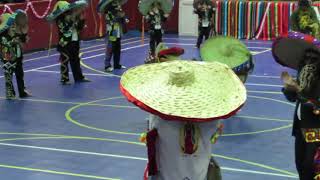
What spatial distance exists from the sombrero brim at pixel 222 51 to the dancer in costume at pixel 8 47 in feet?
15.7

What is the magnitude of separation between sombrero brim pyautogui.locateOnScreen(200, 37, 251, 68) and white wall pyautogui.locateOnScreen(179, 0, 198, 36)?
14.9 m

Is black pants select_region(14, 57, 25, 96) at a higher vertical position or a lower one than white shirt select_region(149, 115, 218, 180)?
lower

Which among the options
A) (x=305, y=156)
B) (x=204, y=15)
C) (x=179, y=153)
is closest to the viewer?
(x=179, y=153)

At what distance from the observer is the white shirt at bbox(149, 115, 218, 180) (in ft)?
13.7

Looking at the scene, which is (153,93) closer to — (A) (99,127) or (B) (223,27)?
(A) (99,127)

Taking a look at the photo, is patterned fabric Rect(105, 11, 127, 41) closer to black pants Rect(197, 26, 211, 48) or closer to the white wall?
black pants Rect(197, 26, 211, 48)

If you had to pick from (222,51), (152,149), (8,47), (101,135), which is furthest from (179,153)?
(8,47)

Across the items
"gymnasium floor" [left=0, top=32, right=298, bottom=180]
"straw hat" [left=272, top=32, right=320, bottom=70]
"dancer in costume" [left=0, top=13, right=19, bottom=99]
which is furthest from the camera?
"dancer in costume" [left=0, top=13, right=19, bottom=99]

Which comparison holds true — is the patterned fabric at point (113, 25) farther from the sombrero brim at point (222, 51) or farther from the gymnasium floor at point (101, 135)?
the sombrero brim at point (222, 51)

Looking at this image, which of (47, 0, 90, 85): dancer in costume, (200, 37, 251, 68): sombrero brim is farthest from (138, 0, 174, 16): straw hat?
(200, 37, 251, 68): sombrero brim

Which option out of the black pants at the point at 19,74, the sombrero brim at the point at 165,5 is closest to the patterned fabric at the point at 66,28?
the black pants at the point at 19,74

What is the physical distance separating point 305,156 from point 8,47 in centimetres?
798

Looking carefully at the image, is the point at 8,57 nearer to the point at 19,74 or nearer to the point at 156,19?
the point at 19,74

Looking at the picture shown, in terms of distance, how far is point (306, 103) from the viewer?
580 centimetres
